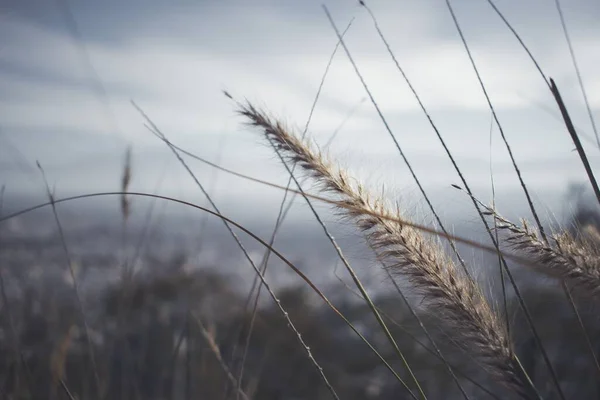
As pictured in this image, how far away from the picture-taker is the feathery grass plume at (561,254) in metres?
0.80

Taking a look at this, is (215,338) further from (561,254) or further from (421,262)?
(561,254)

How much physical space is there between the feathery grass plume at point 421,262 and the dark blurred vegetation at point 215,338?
107 cm

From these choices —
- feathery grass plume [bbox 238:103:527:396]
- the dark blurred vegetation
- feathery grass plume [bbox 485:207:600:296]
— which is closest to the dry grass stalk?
the dark blurred vegetation

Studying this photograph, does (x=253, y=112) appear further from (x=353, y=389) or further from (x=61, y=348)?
(x=353, y=389)

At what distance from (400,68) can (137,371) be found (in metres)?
1.54

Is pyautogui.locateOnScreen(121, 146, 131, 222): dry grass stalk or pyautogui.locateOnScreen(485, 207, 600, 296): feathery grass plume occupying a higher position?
pyautogui.locateOnScreen(485, 207, 600, 296): feathery grass plume

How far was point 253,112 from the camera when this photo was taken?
0.99 metres

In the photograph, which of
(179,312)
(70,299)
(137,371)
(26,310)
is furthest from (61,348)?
(179,312)

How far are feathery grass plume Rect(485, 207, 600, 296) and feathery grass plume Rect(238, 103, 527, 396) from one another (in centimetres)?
11

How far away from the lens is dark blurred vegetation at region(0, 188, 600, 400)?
2.14 m

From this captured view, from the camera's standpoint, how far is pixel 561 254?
84cm

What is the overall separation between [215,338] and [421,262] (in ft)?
5.16

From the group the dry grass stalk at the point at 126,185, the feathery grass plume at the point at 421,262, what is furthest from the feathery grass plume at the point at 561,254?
the dry grass stalk at the point at 126,185

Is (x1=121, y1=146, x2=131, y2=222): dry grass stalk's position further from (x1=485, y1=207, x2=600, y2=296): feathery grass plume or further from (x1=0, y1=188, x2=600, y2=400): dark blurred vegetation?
(x1=485, y1=207, x2=600, y2=296): feathery grass plume
